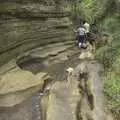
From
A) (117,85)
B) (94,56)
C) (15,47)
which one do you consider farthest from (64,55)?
(117,85)

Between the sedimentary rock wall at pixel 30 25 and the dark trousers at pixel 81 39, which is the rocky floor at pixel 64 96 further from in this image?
the dark trousers at pixel 81 39

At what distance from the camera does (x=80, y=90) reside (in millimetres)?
11930

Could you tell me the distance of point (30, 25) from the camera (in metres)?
14.1

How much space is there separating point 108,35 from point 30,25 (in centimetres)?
486

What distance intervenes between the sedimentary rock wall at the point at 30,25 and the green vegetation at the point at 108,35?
2019 mm

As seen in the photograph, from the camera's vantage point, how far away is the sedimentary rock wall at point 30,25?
40.7 ft

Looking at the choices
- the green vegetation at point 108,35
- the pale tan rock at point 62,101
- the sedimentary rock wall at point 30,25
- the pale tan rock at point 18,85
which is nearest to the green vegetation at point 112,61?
the green vegetation at point 108,35

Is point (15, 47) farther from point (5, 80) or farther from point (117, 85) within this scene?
point (117, 85)

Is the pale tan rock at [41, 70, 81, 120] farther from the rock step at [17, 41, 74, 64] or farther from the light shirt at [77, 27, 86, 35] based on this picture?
the light shirt at [77, 27, 86, 35]

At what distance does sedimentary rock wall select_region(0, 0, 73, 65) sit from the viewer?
1241 cm

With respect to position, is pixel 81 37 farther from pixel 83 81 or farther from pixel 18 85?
pixel 18 85

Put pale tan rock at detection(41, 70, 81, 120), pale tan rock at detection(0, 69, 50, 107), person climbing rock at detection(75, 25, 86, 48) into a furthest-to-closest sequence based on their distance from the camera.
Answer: person climbing rock at detection(75, 25, 86, 48) < pale tan rock at detection(0, 69, 50, 107) < pale tan rock at detection(41, 70, 81, 120)

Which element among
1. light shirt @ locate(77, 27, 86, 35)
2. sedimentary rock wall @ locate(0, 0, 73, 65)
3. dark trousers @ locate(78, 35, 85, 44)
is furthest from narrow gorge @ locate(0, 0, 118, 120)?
light shirt @ locate(77, 27, 86, 35)

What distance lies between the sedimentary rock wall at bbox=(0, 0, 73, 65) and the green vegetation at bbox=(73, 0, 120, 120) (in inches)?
79.5
